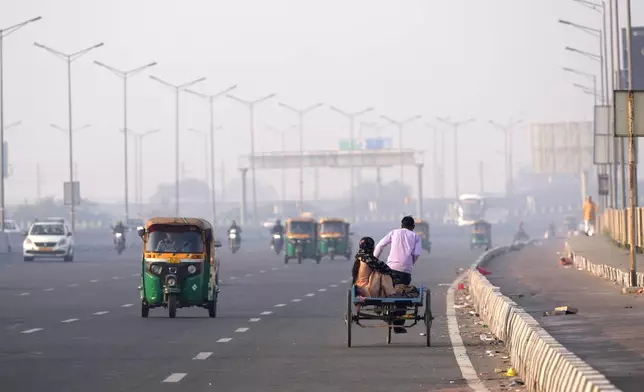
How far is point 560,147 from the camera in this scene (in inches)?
5463

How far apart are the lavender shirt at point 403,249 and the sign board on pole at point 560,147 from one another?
381ft

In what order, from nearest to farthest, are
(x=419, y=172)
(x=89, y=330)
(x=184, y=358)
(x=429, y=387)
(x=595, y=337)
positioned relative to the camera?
(x=429, y=387), (x=184, y=358), (x=595, y=337), (x=89, y=330), (x=419, y=172)

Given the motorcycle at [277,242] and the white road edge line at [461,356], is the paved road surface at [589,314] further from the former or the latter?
the motorcycle at [277,242]

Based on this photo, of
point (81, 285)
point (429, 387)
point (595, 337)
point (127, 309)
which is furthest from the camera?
point (81, 285)

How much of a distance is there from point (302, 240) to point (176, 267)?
41.4m

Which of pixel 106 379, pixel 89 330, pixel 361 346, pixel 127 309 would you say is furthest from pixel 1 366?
pixel 127 309

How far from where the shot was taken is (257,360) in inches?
785

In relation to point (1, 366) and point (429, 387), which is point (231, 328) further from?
point (429, 387)

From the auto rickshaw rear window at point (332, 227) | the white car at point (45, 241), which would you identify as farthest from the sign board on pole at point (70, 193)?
the white car at point (45, 241)

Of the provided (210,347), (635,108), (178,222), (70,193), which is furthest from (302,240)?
(210,347)

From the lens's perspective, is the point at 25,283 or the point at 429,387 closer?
the point at 429,387

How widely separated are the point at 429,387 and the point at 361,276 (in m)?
5.81

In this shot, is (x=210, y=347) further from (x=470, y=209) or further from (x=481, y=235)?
(x=470, y=209)

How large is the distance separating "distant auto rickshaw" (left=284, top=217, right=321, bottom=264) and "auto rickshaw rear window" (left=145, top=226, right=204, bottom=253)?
39594 mm
